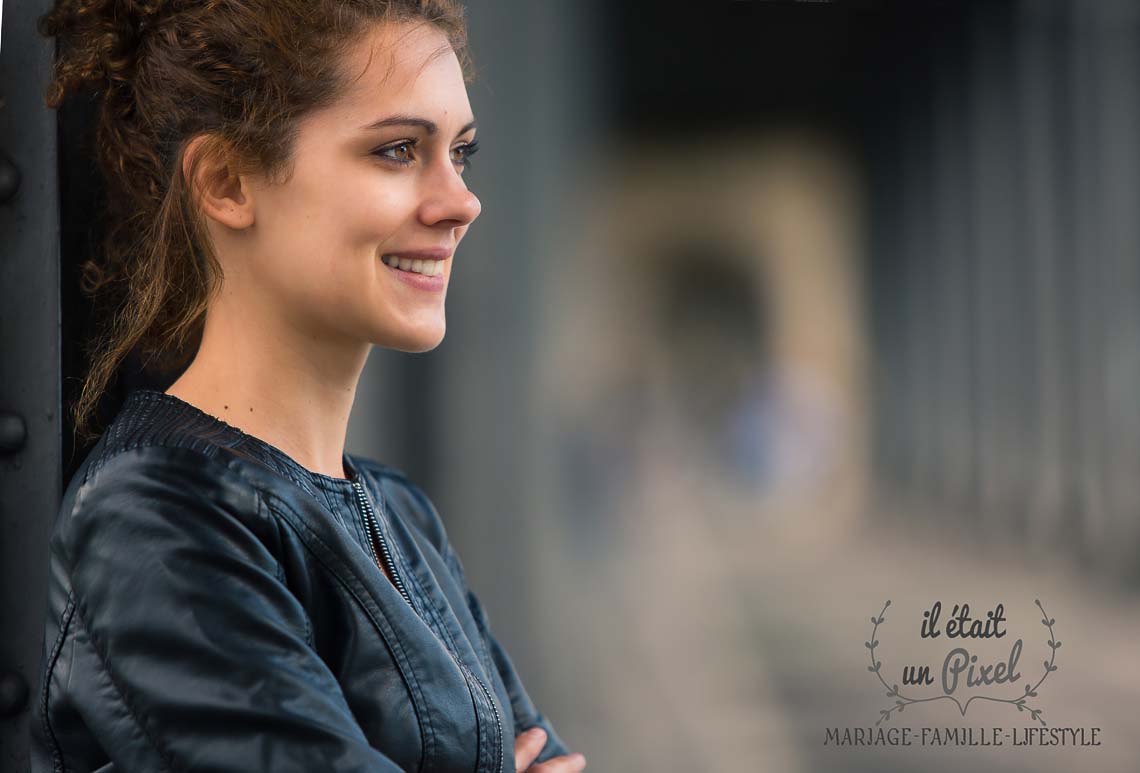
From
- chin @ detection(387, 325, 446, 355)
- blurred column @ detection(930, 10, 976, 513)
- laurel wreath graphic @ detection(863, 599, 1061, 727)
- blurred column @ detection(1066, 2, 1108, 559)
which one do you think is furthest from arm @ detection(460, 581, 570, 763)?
blurred column @ detection(1066, 2, 1108, 559)

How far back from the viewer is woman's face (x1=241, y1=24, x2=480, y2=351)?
791 mm

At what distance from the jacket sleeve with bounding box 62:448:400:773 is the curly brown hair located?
21 centimetres

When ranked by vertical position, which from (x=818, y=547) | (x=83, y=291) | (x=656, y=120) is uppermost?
(x=656, y=120)

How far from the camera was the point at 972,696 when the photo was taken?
4.65ft

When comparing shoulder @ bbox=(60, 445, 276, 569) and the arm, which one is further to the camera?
the arm

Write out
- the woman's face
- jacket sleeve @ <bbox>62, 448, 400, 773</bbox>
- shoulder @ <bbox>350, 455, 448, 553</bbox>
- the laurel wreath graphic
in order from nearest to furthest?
jacket sleeve @ <bbox>62, 448, 400, 773</bbox> < the woman's face < shoulder @ <bbox>350, 455, 448, 553</bbox> < the laurel wreath graphic

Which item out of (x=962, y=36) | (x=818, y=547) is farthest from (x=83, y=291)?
(x=962, y=36)

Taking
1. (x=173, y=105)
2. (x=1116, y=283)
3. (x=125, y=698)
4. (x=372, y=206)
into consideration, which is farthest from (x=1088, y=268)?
(x=125, y=698)

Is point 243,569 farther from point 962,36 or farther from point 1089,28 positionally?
point 1089,28

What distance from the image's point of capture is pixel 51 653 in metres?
0.70

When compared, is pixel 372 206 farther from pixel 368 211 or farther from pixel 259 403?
pixel 259 403

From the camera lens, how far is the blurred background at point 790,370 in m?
1.43

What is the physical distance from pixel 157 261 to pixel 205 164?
10cm

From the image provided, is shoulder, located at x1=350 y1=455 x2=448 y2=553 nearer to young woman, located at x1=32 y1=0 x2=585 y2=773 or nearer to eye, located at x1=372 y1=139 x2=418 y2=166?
young woman, located at x1=32 y1=0 x2=585 y2=773
